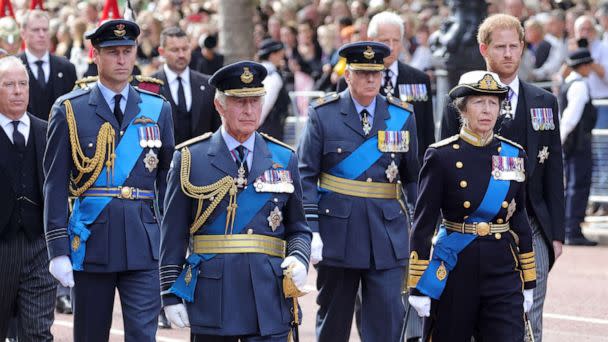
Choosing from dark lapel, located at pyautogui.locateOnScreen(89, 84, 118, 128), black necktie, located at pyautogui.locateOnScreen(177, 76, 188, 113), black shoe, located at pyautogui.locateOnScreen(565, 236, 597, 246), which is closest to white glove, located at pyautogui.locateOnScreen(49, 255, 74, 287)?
dark lapel, located at pyautogui.locateOnScreen(89, 84, 118, 128)

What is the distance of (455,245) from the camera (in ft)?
24.8

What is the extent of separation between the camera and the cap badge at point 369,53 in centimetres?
882

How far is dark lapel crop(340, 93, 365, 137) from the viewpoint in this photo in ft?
29.2

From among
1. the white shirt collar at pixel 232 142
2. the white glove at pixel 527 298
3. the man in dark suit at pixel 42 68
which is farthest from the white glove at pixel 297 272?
the man in dark suit at pixel 42 68

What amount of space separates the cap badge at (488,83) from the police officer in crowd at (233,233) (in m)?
1.15

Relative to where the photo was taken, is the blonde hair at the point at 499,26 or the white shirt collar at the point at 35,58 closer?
the blonde hair at the point at 499,26

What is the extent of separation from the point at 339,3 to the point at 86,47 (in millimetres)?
4676

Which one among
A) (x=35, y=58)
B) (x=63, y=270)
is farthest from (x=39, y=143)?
(x=35, y=58)

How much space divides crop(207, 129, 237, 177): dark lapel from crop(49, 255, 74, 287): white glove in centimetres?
121

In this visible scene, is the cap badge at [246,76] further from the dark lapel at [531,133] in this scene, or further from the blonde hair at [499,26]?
the dark lapel at [531,133]

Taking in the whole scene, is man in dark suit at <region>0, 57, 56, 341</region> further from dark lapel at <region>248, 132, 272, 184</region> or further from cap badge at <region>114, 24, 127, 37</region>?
dark lapel at <region>248, 132, 272, 184</region>

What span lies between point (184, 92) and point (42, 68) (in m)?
1.56

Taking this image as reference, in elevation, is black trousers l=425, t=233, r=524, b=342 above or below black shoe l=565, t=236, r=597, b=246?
above

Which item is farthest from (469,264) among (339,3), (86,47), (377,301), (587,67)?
(339,3)
